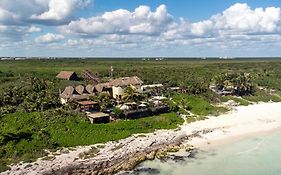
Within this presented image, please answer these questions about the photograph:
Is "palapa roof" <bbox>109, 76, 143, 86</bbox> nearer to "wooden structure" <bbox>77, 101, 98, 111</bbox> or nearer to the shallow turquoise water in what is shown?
"wooden structure" <bbox>77, 101, 98, 111</bbox>

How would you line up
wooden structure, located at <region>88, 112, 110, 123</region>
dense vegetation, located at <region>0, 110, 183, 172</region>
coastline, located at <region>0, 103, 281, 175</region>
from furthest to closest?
wooden structure, located at <region>88, 112, 110, 123</region> < dense vegetation, located at <region>0, 110, 183, 172</region> < coastline, located at <region>0, 103, 281, 175</region>

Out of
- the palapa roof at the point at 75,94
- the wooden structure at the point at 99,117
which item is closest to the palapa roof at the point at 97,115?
the wooden structure at the point at 99,117

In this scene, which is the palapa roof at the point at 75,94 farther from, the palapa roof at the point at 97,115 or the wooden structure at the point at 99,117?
the wooden structure at the point at 99,117

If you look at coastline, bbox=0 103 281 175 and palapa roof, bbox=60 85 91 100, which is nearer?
coastline, bbox=0 103 281 175

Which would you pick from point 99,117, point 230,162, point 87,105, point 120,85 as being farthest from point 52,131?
point 120,85

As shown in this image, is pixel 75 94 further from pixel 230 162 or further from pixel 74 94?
pixel 230 162

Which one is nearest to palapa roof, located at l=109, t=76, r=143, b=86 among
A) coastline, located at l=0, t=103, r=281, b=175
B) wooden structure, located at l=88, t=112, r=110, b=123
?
wooden structure, located at l=88, t=112, r=110, b=123

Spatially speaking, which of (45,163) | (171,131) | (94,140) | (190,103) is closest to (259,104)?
(190,103)
